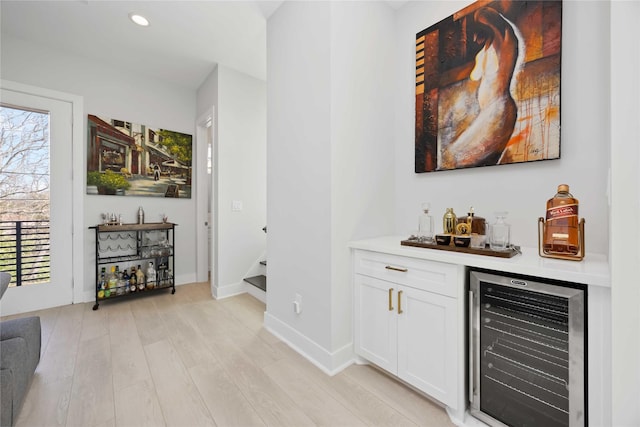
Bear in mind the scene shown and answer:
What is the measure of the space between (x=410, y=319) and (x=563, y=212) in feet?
2.95

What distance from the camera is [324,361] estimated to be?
1.77 metres

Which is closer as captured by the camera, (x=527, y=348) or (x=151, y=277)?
(x=527, y=348)

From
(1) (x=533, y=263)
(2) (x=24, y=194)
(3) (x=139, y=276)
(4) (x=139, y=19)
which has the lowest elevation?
(3) (x=139, y=276)

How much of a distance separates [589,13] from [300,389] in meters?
2.57

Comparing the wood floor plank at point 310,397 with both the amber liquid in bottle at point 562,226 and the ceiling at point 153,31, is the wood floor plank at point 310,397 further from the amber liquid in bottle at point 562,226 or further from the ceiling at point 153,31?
the ceiling at point 153,31

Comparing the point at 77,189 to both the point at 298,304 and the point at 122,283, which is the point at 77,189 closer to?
the point at 122,283

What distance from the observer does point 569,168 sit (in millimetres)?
1430

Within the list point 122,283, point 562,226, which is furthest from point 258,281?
point 562,226

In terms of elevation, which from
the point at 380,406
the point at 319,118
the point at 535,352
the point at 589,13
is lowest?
the point at 380,406

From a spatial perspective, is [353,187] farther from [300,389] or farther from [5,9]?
[5,9]

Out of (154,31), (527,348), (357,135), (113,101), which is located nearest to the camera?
(527,348)

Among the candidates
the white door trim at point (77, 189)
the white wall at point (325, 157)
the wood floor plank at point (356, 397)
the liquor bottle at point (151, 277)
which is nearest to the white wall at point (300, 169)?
the white wall at point (325, 157)

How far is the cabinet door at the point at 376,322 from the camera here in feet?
5.20

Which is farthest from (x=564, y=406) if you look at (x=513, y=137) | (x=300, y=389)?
(x=513, y=137)
